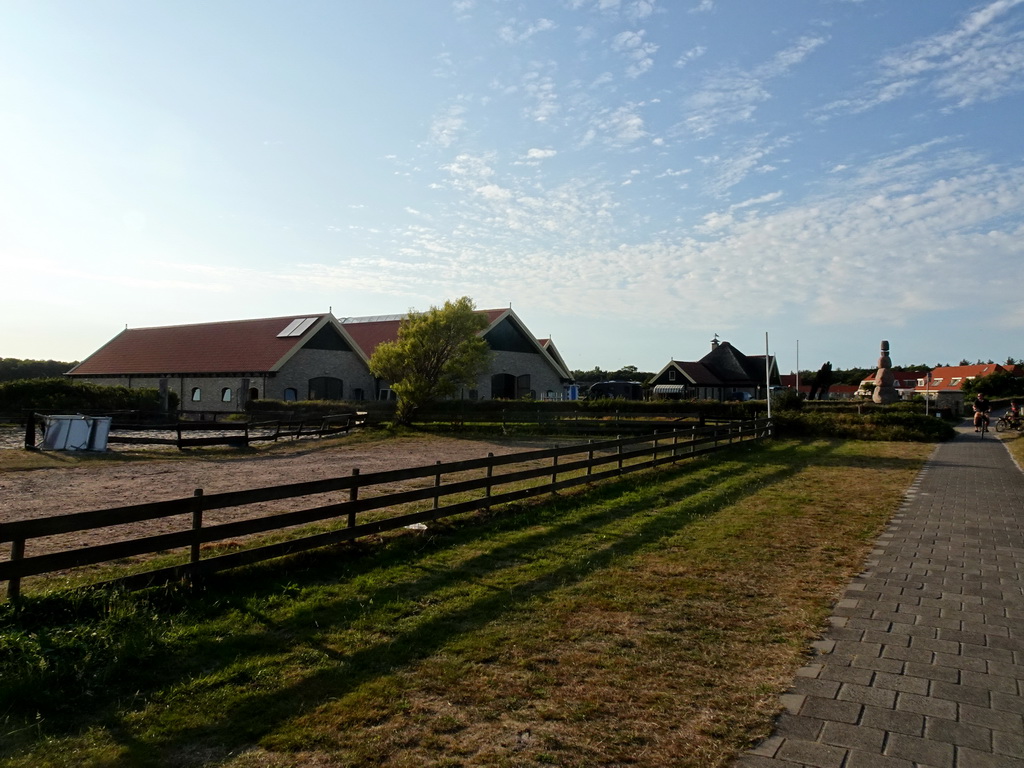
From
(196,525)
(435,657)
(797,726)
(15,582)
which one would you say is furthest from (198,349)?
(797,726)

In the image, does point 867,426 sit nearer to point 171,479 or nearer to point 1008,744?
point 171,479

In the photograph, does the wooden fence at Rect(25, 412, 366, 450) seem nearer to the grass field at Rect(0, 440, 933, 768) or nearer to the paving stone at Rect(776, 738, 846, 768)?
the grass field at Rect(0, 440, 933, 768)

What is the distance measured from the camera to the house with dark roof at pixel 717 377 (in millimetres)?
59094

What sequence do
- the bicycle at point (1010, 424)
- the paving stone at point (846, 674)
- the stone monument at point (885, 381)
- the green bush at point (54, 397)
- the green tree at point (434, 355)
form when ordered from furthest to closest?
the stone monument at point (885, 381) → the green tree at point (434, 355) → the bicycle at point (1010, 424) → the green bush at point (54, 397) → the paving stone at point (846, 674)

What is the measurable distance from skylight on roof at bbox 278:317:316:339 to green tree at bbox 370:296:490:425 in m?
8.40

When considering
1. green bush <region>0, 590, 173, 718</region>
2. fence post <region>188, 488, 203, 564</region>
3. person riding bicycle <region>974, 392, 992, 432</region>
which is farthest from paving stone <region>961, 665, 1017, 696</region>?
person riding bicycle <region>974, 392, 992, 432</region>

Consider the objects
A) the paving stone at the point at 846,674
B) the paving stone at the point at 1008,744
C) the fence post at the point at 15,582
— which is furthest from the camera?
the fence post at the point at 15,582

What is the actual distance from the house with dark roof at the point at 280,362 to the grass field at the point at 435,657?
2863 centimetres

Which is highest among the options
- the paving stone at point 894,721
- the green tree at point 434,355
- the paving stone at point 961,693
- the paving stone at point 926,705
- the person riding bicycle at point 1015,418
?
the green tree at point 434,355

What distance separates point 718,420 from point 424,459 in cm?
1907

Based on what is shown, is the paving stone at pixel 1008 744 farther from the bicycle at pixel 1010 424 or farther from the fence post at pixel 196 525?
the bicycle at pixel 1010 424

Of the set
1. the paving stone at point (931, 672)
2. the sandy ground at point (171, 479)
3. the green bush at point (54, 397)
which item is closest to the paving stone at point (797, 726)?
the paving stone at point (931, 672)

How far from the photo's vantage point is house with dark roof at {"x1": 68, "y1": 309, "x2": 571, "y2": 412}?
1559 inches

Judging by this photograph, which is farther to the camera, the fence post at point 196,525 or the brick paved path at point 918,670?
the fence post at point 196,525
